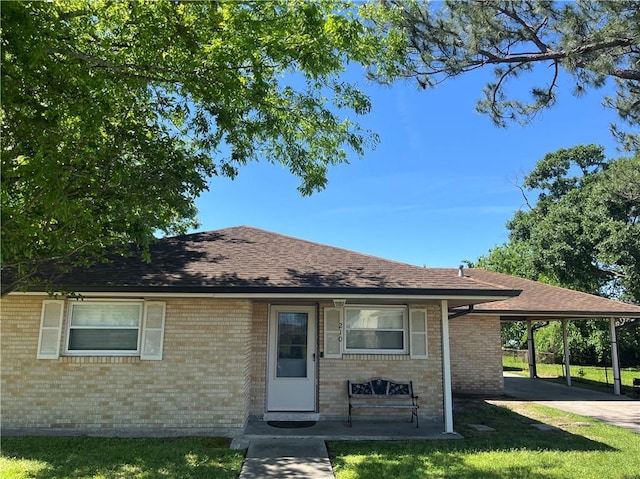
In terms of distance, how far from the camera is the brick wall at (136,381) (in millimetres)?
8414

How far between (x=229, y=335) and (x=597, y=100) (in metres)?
9.43

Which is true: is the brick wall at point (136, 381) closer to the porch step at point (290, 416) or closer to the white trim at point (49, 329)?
the white trim at point (49, 329)

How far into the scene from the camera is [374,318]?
10.3m

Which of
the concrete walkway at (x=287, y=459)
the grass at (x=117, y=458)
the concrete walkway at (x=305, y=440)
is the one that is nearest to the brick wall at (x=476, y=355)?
the concrete walkway at (x=305, y=440)

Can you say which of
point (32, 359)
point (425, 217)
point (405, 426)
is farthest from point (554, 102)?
point (425, 217)

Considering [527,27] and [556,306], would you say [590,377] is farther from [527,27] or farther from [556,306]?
[527,27]

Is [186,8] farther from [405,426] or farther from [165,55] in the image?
[405,426]

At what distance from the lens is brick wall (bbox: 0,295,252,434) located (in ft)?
27.6

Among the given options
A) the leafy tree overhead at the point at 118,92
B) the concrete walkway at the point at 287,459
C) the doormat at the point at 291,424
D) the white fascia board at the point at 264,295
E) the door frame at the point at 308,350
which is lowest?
the concrete walkway at the point at 287,459

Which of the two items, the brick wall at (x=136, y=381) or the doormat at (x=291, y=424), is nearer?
the brick wall at (x=136, y=381)

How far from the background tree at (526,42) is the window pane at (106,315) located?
22.1 feet

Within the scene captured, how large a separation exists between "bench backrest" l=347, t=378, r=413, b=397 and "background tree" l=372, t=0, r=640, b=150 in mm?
6189

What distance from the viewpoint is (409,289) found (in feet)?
28.6

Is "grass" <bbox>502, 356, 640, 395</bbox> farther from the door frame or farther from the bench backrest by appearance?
the door frame
